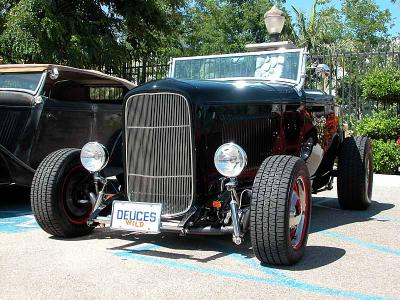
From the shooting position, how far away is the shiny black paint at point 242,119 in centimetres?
440

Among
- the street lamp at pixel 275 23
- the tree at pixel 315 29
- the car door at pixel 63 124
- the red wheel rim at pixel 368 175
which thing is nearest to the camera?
the red wheel rim at pixel 368 175

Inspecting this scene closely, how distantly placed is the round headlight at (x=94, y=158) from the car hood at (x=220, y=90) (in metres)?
0.57

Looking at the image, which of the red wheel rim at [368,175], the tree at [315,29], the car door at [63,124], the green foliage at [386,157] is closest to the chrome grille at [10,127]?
the car door at [63,124]

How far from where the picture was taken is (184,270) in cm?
396

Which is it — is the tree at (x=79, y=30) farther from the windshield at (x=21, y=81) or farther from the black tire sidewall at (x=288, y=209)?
the black tire sidewall at (x=288, y=209)

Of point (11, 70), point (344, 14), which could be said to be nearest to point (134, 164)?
point (11, 70)

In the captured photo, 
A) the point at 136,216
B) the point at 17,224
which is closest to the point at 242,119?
the point at 136,216

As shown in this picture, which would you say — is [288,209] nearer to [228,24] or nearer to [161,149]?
[161,149]

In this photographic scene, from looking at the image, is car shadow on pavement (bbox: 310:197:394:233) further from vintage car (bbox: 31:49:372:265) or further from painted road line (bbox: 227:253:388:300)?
painted road line (bbox: 227:253:388:300)

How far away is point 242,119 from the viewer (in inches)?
189

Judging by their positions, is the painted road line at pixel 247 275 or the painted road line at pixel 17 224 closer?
the painted road line at pixel 247 275

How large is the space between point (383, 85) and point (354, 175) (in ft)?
16.1

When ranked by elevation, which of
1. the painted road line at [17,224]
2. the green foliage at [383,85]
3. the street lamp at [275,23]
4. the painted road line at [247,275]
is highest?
the street lamp at [275,23]

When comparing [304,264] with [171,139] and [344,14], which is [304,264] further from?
[344,14]
